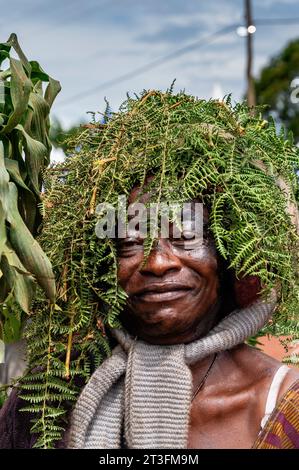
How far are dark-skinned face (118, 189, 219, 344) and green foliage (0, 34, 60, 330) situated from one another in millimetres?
207

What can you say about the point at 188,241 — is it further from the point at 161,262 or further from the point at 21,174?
the point at 21,174

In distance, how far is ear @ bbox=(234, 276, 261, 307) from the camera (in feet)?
7.90

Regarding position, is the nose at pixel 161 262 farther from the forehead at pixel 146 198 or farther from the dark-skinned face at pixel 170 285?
the forehead at pixel 146 198

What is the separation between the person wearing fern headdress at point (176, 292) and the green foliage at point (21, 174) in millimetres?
84

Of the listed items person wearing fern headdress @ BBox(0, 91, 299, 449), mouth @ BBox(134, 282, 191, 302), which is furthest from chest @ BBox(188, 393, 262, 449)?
mouth @ BBox(134, 282, 191, 302)

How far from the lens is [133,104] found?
2572 mm

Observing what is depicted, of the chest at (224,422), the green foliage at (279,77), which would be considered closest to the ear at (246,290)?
the chest at (224,422)

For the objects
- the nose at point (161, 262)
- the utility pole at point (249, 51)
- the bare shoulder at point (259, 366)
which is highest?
the utility pole at point (249, 51)

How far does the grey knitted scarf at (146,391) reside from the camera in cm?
Answer: 232

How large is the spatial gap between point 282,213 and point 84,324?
589mm

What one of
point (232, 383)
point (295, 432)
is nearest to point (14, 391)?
point (232, 383)

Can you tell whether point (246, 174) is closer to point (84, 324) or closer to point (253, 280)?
point (253, 280)

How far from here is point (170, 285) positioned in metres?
2.31

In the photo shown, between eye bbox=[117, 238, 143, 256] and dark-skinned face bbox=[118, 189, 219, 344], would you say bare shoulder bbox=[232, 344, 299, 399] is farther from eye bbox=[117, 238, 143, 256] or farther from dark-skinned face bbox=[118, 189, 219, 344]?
eye bbox=[117, 238, 143, 256]
